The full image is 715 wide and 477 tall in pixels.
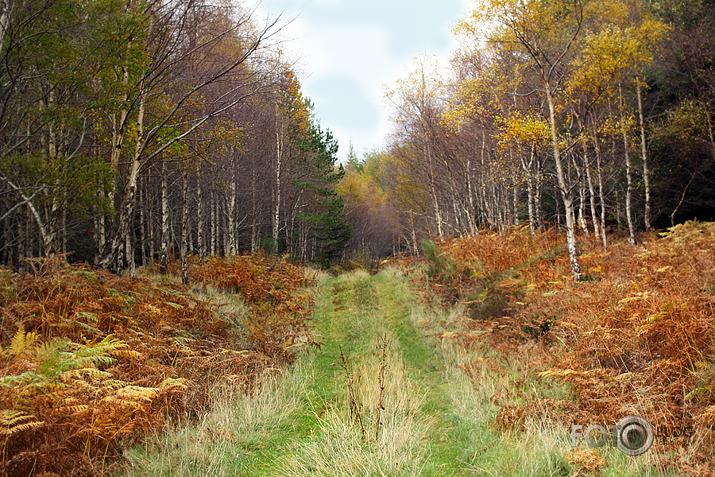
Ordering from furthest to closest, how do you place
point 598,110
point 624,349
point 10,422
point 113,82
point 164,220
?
1. point 598,110
2. point 164,220
3. point 113,82
4. point 624,349
5. point 10,422

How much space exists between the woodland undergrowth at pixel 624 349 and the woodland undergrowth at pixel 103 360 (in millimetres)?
3284

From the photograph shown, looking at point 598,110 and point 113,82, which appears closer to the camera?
point 113,82

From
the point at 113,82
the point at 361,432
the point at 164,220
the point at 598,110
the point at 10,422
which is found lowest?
the point at 361,432

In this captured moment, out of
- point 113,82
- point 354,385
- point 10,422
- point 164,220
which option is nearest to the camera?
point 10,422

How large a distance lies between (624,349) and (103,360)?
556 cm

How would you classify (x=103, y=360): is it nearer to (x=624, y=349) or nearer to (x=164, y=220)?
(x=624, y=349)

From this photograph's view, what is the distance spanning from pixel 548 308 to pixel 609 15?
1564cm

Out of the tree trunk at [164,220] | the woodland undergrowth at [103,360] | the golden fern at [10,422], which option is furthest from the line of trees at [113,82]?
the golden fern at [10,422]

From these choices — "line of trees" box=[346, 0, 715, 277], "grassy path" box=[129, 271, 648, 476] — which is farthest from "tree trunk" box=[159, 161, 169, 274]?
"line of trees" box=[346, 0, 715, 277]

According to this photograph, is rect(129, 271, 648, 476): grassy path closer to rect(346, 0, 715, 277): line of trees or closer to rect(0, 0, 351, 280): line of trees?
rect(0, 0, 351, 280): line of trees

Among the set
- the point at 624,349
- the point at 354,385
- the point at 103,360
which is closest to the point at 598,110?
the point at 624,349

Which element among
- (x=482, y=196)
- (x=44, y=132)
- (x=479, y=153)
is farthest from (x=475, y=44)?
(x=44, y=132)

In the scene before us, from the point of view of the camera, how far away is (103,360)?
153 inches

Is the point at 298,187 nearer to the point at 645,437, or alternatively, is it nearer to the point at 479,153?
the point at 479,153
